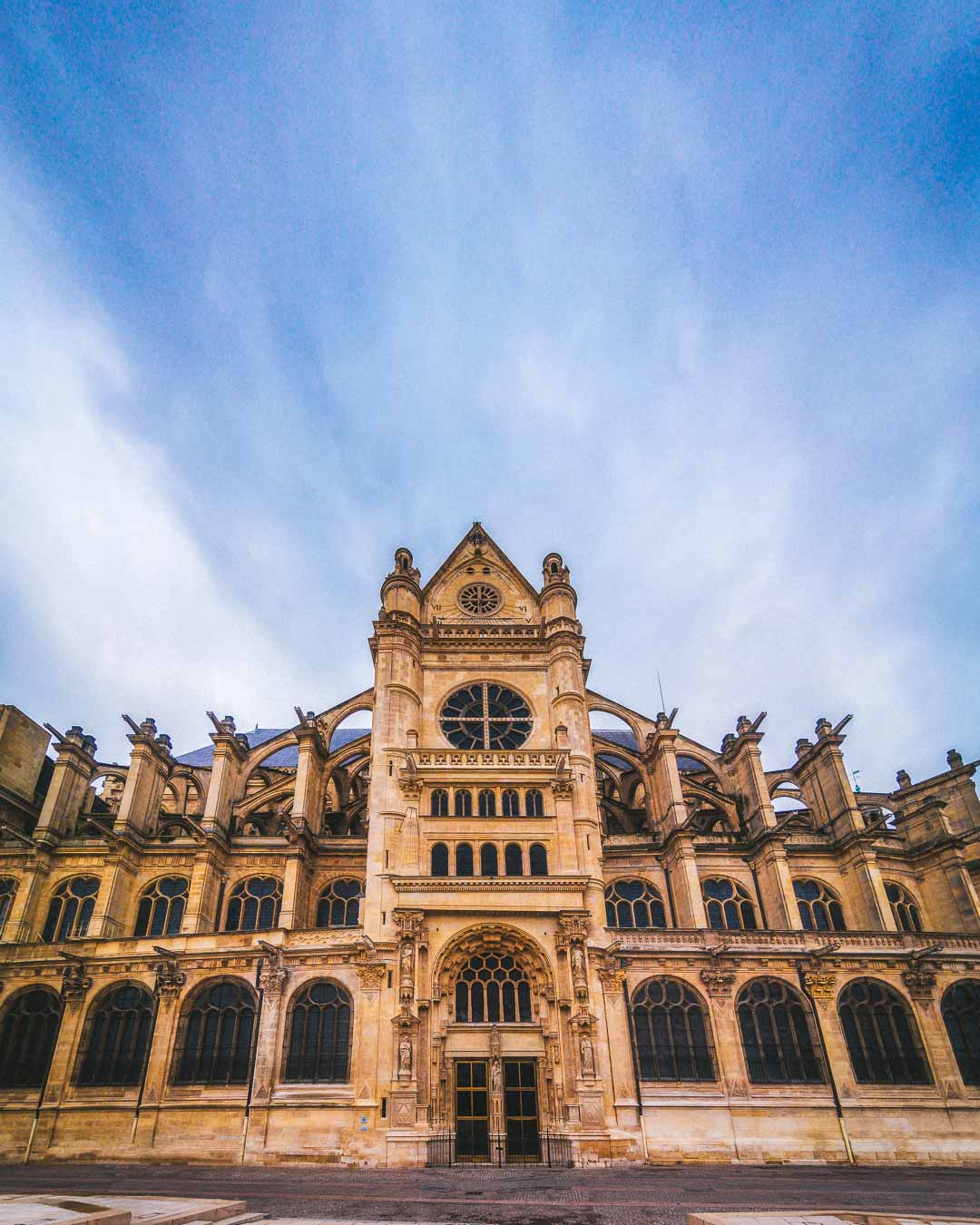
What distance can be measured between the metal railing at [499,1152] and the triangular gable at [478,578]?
923 inches

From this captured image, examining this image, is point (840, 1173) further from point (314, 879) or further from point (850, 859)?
point (314, 879)

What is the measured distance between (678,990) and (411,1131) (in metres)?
11.2

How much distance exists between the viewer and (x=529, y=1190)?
19906 millimetres

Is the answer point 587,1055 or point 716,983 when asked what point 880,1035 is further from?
point 587,1055

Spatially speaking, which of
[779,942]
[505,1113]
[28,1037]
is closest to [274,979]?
[505,1113]

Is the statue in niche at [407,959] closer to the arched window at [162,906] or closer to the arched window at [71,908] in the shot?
the arched window at [162,906]

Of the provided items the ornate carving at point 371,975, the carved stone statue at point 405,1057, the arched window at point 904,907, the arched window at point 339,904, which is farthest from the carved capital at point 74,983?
the arched window at point 904,907

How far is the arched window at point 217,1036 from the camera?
27.2 meters

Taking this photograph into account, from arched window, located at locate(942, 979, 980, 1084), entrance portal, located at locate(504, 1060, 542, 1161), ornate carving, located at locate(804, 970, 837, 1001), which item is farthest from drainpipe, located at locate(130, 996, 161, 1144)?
arched window, located at locate(942, 979, 980, 1084)

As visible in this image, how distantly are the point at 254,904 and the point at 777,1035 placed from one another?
23697 millimetres

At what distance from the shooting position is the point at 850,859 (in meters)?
36.0

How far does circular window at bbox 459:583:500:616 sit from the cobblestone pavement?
25.2 metres

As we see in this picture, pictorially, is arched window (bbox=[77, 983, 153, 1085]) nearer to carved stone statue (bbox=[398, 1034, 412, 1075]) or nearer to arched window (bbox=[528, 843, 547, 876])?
carved stone statue (bbox=[398, 1034, 412, 1075])

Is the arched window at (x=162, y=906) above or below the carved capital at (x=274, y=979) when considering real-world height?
above
